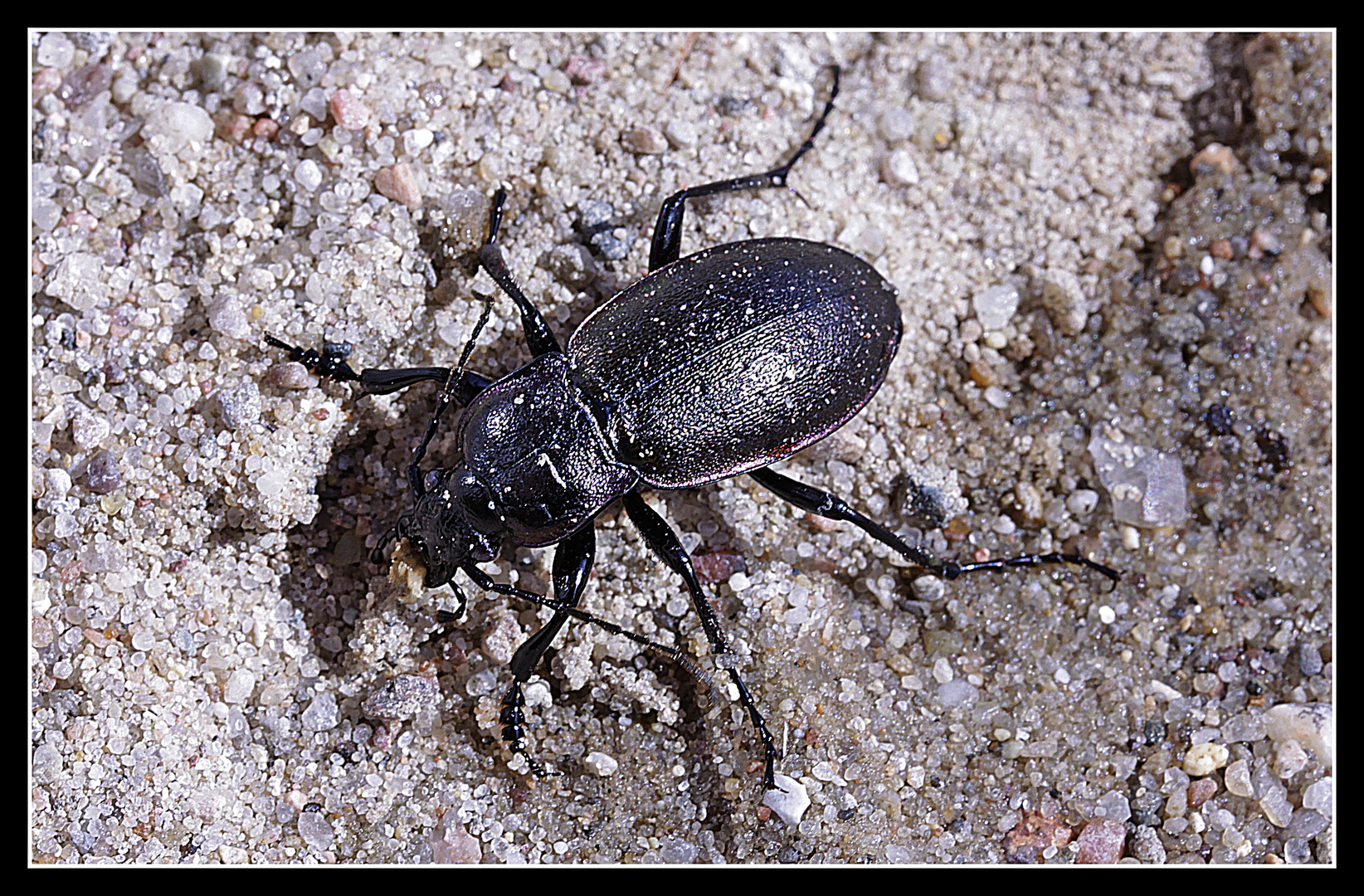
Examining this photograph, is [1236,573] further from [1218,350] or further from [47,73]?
[47,73]

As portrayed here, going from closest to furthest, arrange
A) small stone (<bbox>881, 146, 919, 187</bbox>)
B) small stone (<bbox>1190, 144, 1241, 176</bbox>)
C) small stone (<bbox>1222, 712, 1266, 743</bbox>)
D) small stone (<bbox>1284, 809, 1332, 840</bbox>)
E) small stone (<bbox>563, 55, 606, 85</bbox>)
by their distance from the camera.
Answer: small stone (<bbox>1284, 809, 1332, 840</bbox>), small stone (<bbox>1222, 712, 1266, 743</bbox>), small stone (<bbox>563, 55, 606, 85</bbox>), small stone (<bbox>881, 146, 919, 187</bbox>), small stone (<bbox>1190, 144, 1241, 176</bbox>)

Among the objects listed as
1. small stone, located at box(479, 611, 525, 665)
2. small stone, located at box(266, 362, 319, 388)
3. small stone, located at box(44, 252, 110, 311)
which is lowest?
small stone, located at box(479, 611, 525, 665)

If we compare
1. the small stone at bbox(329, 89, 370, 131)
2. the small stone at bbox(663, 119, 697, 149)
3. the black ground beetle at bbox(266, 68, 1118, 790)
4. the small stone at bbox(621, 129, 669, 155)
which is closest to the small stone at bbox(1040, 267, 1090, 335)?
the black ground beetle at bbox(266, 68, 1118, 790)

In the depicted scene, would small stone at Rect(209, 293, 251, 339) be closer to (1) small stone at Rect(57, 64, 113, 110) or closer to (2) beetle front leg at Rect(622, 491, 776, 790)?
(1) small stone at Rect(57, 64, 113, 110)

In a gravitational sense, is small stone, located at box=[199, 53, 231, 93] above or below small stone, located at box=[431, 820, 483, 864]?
above

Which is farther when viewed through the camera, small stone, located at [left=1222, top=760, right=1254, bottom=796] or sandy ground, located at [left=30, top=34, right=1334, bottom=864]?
small stone, located at [left=1222, top=760, right=1254, bottom=796]

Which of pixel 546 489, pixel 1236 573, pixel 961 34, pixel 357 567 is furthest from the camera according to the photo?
pixel 961 34

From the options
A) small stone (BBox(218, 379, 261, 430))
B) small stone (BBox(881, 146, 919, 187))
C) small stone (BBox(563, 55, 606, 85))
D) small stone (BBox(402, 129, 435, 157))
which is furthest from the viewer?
small stone (BBox(881, 146, 919, 187))

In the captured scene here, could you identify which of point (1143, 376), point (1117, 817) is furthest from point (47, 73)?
point (1117, 817)
